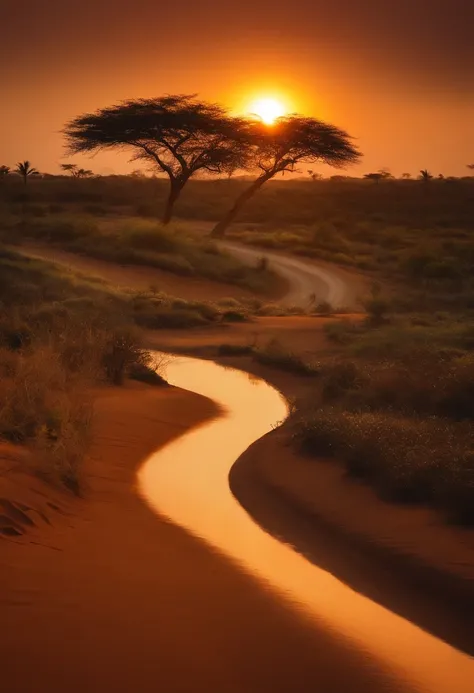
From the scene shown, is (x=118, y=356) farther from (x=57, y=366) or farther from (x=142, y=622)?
(x=142, y=622)

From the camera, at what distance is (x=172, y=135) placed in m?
52.5

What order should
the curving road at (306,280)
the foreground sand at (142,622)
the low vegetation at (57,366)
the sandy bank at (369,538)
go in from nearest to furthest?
the foreground sand at (142,622) < the sandy bank at (369,538) < the low vegetation at (57,366) < the curving road at (306,280)

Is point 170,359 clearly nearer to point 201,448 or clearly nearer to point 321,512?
point 201,448

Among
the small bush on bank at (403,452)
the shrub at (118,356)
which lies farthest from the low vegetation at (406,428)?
the shrub at (118,356)

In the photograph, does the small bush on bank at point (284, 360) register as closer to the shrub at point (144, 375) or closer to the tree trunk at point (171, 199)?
the shrub at point (144, 375)

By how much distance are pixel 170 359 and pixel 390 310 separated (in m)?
12.0

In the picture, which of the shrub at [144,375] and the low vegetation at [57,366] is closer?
the low vegetation at [57,366]

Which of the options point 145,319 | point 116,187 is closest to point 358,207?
point 116,187

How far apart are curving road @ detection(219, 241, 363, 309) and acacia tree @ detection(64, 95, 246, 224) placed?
567cm

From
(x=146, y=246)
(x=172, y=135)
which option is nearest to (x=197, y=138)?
(x=172, y=135)

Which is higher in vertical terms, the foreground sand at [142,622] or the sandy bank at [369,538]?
the foreground sand at [142,622]

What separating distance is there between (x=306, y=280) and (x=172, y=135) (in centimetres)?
1514

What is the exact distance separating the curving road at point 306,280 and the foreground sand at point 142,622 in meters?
27.2

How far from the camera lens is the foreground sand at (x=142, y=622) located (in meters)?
5.58
